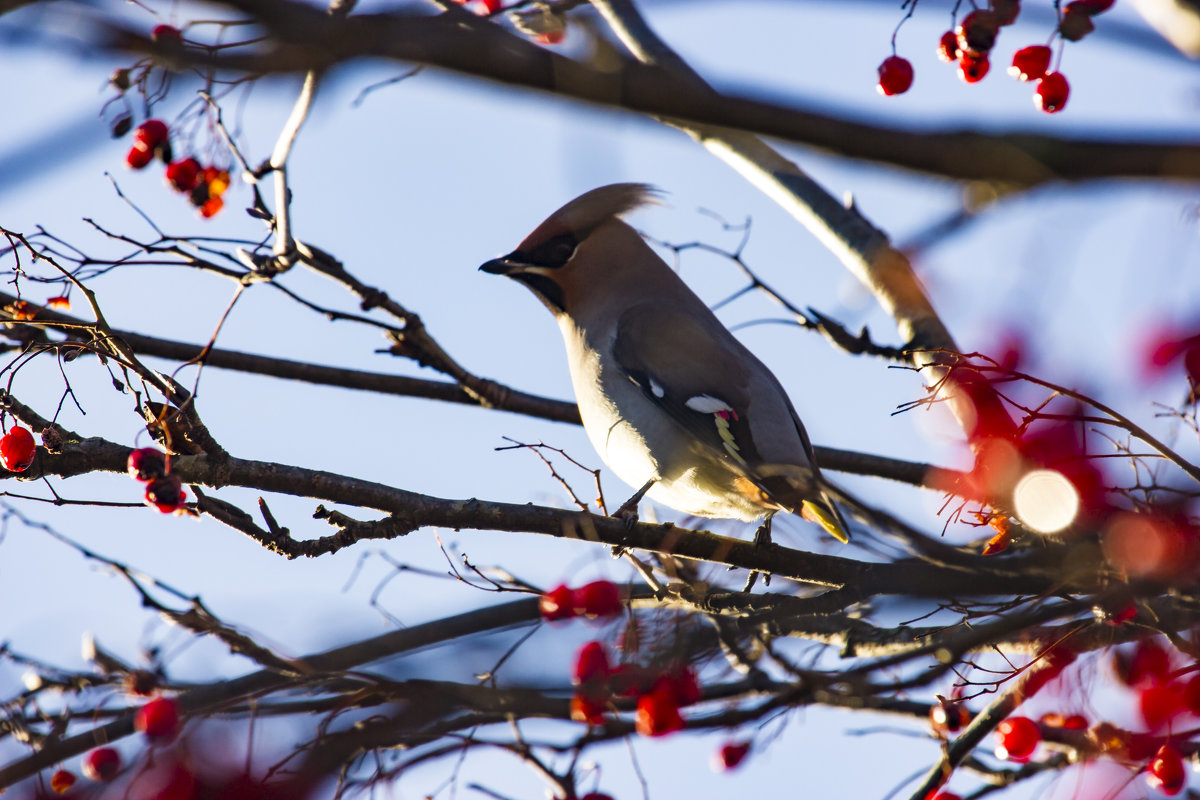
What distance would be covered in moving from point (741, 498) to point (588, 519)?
118cm

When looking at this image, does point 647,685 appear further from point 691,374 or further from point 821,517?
point 691,374

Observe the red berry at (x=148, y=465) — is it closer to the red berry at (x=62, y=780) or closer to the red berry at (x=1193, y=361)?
the red berry at (x=62, y=780)

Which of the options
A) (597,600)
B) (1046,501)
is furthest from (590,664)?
(1046,501)

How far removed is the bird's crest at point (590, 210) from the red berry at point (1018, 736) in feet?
9.44

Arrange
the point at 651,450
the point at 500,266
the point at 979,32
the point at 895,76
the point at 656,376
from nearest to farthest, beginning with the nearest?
the point at 979,32 → the point at 895,76 → the point at 651,450 → the point at 656,376 → the point at 500,266

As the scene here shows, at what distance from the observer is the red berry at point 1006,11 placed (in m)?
2.73

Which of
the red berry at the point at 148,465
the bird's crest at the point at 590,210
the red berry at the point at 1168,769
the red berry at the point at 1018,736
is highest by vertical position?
the bird's crest at the point at 590,210

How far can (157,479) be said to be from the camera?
2.62 meters

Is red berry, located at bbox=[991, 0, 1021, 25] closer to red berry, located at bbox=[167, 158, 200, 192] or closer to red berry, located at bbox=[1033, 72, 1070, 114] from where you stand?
red berry, located at bbox=[1033, 72, 1070, 114]

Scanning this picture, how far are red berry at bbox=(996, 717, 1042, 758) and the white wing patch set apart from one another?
5.09 feet

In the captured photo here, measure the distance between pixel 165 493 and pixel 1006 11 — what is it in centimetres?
228

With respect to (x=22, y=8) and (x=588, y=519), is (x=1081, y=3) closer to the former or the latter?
(x=588, y=519)

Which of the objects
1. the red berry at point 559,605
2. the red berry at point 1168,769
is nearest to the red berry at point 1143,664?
the red berry at point 1168,769

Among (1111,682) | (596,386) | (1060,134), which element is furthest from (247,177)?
(1111,682)
